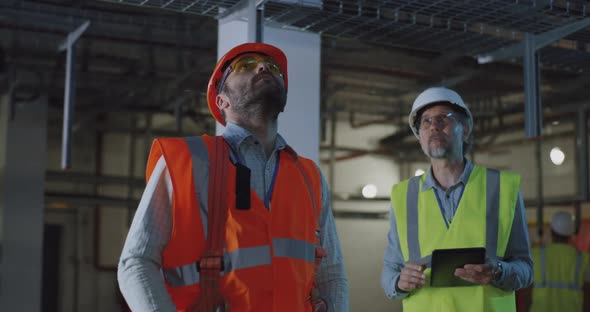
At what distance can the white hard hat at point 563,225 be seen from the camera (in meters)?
9.14

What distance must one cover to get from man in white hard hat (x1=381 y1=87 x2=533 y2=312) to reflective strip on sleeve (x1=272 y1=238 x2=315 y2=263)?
53.7 inches

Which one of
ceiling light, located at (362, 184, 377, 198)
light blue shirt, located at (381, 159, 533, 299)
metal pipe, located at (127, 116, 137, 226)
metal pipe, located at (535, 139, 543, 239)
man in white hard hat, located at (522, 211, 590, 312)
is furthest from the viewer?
metal pipe, located at (127, 116, 137, 226)

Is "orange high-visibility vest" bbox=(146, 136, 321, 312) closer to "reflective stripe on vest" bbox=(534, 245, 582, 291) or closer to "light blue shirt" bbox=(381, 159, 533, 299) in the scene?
"light blue shirt" bbox=(381, 159, 533, 299)

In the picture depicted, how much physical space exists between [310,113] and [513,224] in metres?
1.27

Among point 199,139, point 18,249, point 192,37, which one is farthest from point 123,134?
point 199,139

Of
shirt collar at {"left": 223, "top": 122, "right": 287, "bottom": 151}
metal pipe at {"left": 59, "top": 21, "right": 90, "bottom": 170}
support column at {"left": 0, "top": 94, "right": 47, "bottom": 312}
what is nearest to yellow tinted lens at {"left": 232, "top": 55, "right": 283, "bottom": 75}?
shirt collar at {"left": 223, "top": 122, "right": 287, "bottom": 151}

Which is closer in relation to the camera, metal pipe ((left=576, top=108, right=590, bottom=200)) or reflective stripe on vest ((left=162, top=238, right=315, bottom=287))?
reflective stripe on vest ((left=162, top=238, right=315, bottom=287))

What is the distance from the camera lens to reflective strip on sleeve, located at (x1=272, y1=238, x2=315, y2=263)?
2322 mm

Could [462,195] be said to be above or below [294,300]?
above

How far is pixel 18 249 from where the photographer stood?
10.8 m

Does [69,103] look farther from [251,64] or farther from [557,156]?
[557,156]

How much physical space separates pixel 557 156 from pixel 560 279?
80.2 inches

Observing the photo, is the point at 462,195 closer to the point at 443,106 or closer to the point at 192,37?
the point at 443,106

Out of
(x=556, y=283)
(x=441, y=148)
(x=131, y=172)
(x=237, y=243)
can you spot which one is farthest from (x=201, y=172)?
(x=131, y=172)
